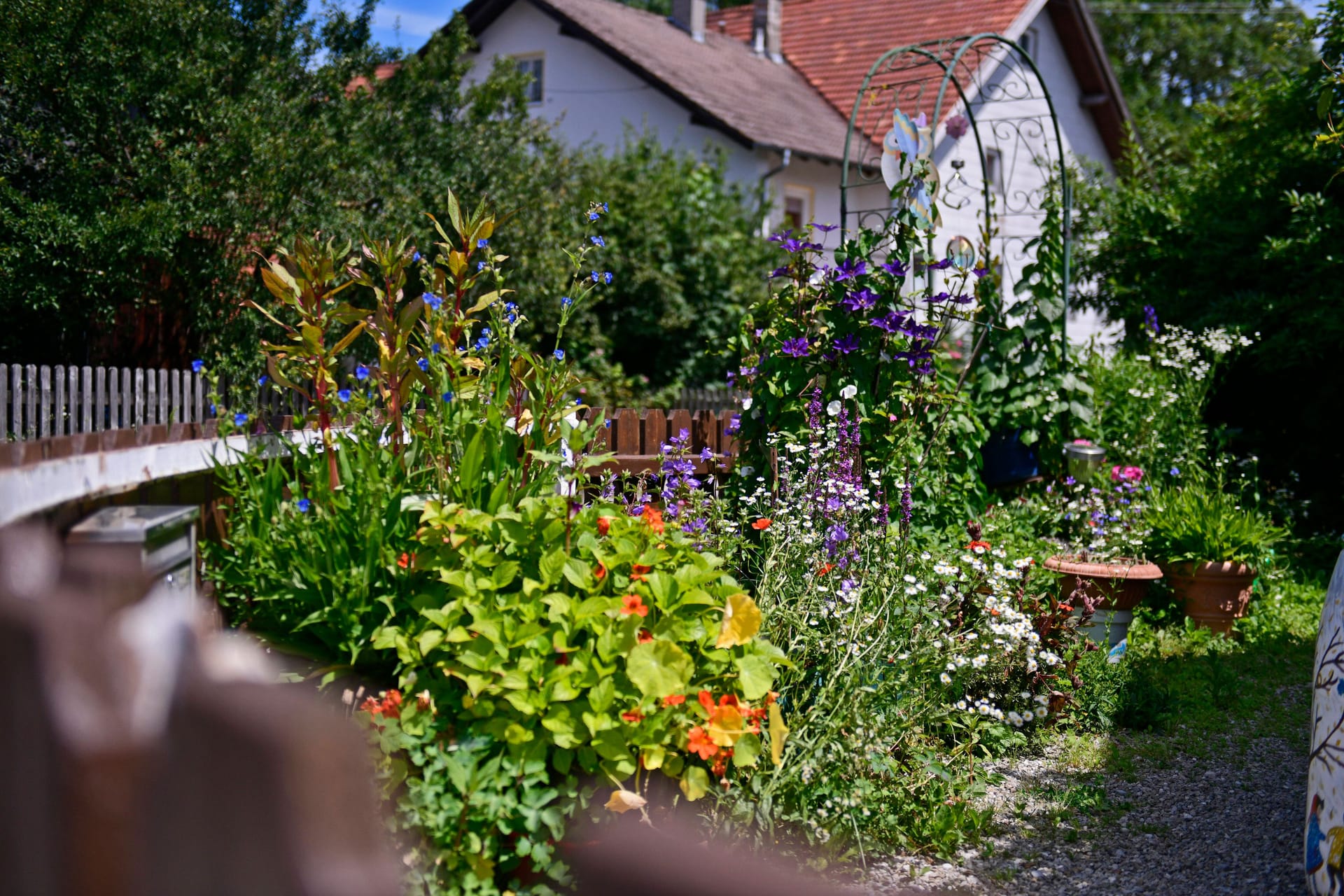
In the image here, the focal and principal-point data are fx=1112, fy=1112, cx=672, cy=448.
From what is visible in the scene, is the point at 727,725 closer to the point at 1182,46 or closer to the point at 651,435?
the point at 651,435

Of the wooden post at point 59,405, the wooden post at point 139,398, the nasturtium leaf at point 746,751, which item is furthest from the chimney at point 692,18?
the nasturtium leaf at point 746,751

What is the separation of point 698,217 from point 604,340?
79.6 inches

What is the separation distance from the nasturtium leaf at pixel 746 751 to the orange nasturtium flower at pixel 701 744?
0.05m

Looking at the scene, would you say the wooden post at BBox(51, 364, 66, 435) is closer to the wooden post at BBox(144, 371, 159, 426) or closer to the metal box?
the wooden post at BBox(144, 371, 159, 426)

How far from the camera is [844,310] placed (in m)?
4.73

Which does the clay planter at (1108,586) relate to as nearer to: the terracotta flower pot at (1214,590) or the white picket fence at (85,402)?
the terracotta flower pot at (1214,590)

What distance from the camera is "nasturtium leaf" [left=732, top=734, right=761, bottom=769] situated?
2.52 m

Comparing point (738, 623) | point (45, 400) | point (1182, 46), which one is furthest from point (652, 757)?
point (1182, 46)

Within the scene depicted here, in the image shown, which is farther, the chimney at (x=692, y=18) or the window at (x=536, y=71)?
the chimney at (x=692, y=18)

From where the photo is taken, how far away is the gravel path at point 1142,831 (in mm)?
2951

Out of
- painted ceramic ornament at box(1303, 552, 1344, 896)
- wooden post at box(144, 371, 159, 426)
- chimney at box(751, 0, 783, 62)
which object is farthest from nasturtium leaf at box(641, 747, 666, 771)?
chimney at box(751, 0, 783, 62)

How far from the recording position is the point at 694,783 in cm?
247

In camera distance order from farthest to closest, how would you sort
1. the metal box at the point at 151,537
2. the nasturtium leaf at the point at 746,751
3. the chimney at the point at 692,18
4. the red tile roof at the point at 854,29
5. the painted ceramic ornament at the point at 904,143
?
the chimney at the point at 692,18 → the red tile roof at the point at 854,29 → the painted ceramic ornament at the point at 904,143 → the nasturtium leaf at the point at 746,751 → the metal box at the point at 151,537

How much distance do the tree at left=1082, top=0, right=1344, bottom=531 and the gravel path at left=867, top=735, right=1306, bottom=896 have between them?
4180mm
